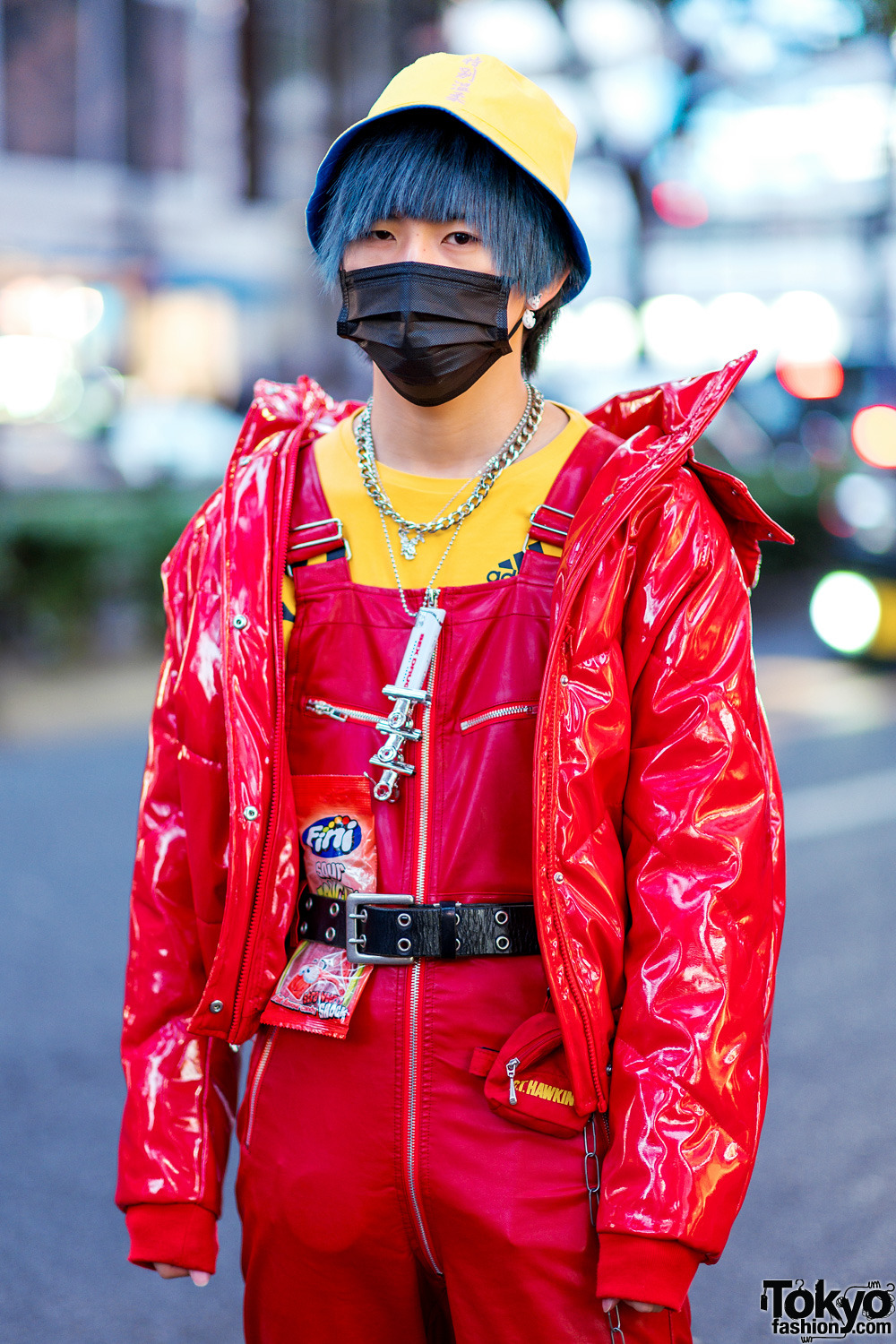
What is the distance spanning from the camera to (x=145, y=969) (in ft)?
6.66

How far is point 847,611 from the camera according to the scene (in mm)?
10227

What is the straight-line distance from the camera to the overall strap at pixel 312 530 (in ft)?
6.56

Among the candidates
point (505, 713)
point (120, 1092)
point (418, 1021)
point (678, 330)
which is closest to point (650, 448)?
point (505, 713)

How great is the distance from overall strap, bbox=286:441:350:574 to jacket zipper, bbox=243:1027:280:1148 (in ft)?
2.12

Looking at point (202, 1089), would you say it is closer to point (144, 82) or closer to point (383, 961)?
point (383, 961)

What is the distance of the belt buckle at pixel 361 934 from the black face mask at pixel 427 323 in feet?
2.24

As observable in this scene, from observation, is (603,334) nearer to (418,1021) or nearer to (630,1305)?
(418,1021)

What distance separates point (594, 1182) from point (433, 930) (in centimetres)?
37

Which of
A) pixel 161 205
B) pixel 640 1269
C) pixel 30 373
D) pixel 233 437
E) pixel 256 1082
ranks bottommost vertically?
pixel 640 1269

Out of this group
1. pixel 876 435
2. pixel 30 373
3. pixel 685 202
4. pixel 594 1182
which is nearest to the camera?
pixel 594 1182

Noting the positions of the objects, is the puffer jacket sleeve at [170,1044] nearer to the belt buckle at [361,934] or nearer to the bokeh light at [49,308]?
the belt buckle at [361,934]

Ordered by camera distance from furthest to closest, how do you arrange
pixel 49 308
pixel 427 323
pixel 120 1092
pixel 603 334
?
pixel 603 334 → pixel 49 308 → pixel 120 1092 → pixel 427 323

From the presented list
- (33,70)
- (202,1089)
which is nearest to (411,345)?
(202,1089)

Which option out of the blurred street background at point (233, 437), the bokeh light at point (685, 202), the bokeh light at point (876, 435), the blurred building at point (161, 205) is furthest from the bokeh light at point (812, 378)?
the bokeh light at point (685, 202)
